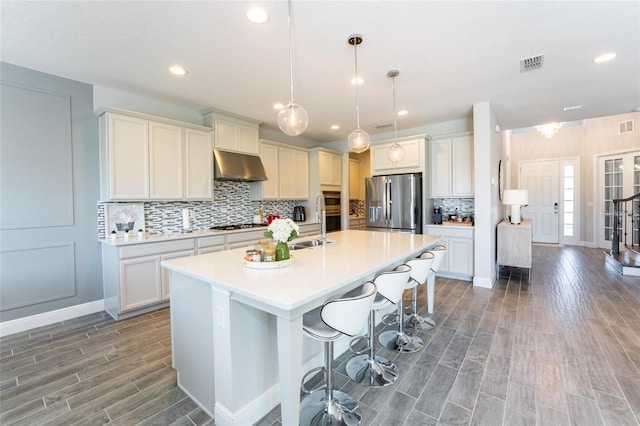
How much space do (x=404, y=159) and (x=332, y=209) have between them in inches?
71.5

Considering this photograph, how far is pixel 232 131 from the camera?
4.36 m

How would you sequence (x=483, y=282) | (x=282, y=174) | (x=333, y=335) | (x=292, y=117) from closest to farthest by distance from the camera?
(x=333, y=335) < (x=292, y=117) < (x=483, y=282) < (x=282, y=174)

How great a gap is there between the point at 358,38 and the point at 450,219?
3741 mm

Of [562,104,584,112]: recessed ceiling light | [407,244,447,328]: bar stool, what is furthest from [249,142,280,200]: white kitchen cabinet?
[562,104,584,112]: recessed ceiling light

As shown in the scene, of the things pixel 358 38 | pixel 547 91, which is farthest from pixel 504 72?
pixel 358 38

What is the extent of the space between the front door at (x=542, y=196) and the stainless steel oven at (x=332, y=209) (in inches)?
220

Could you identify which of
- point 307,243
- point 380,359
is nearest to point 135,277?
point 307,243

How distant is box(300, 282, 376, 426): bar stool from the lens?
150cm

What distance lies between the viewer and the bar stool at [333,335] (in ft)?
4.92

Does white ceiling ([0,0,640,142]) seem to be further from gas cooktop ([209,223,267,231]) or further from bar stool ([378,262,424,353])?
bar stool ([378,262,424,353])

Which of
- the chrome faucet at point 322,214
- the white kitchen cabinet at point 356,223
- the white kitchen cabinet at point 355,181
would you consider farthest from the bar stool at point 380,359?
the white kitchen cabinet at point 355,181

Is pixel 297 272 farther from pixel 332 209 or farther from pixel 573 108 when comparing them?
pixel 573 108

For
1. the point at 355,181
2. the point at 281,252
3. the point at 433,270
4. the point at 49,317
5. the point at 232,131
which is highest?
the point at 232,131

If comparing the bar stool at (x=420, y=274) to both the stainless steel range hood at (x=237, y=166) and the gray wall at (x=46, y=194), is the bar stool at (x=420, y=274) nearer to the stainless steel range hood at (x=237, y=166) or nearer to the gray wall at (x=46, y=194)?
the stainless steel range hood at (x=237, y=166)
